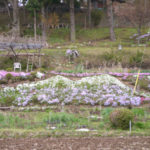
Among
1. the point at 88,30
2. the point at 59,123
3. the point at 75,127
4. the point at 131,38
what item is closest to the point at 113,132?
the point at 75,127

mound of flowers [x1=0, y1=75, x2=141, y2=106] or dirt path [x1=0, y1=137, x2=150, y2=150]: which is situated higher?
mound of flowers [x1=0, y1=75, x2=141, y2=106]

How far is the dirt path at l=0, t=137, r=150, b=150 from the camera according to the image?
17.6 feet

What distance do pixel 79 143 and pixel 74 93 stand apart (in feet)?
15.5

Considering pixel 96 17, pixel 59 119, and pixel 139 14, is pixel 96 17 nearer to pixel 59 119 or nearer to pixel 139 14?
pixel 139 14

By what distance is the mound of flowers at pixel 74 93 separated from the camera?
971 centimetres

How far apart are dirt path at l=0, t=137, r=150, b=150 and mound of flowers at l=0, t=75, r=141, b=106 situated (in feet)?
11.7

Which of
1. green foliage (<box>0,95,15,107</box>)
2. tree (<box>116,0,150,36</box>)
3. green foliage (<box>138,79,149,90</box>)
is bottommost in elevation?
green foliage (<box>0,95,15,107</box>)

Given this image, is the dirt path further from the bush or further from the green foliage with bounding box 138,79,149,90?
the green foliage with bounding box 138,79,149,90

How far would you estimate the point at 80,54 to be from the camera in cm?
2267

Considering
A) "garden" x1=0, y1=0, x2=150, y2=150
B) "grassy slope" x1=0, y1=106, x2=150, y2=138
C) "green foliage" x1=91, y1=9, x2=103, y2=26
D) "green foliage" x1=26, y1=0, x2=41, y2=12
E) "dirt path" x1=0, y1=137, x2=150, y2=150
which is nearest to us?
"dirt path" x1=0, y1=137, x2=150, y2=150

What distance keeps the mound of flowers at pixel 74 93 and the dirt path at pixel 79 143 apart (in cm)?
355

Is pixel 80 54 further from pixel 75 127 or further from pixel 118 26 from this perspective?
pixel 118 26

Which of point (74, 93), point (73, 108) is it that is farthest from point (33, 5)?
point (73, 108)

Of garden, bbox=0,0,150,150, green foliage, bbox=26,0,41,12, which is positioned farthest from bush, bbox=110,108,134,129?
green foliage, bbox=26,0,41,12
